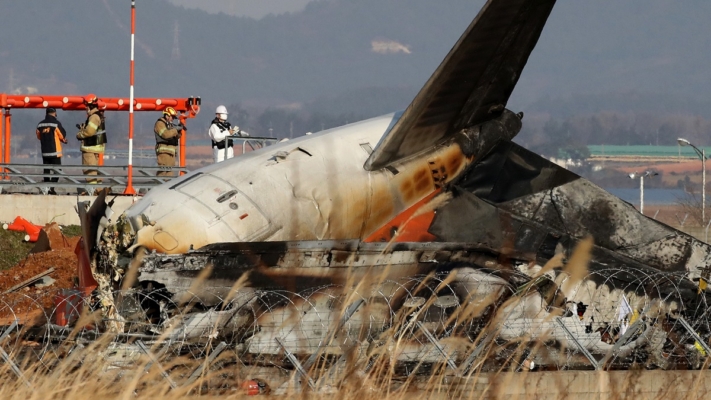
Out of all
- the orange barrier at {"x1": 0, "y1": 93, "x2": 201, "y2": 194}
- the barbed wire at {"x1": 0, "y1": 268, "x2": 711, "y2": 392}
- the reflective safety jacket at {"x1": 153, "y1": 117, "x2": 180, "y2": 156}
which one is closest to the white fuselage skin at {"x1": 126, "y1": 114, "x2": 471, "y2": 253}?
the barbed wire at {"x1": 0, "y1": 268, "x2": 711, "y2": 392}

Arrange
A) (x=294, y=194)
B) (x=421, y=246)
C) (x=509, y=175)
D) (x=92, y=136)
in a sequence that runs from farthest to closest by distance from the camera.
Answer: (x=92, y=136) → (x=509, y=175) → (x=294, y=194) → (x=421, y=246)

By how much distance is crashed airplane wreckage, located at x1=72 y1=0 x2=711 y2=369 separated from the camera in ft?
35.7

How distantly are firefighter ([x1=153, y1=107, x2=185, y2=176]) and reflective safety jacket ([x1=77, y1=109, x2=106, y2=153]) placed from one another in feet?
4.72

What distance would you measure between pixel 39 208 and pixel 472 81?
12763mm

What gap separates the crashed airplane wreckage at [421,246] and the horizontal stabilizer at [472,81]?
0.09ft

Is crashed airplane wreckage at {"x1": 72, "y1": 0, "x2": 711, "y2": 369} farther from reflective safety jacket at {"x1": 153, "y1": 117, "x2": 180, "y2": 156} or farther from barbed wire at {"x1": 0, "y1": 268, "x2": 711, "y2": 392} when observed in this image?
reflective safety jacket at {"x1": 153, "y1": 117, "x2": 180, "y2": 156}

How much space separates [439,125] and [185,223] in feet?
13.1

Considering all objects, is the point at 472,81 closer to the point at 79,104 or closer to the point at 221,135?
the point at 221,135

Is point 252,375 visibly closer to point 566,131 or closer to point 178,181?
point 178,181

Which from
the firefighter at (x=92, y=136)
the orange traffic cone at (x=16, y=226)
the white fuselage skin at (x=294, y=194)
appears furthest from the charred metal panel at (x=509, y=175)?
the firefighter at (x=92, y=136)

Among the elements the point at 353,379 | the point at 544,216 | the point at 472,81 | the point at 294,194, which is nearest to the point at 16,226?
the point at 294,194

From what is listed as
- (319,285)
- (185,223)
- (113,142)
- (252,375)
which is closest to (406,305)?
(319,285)

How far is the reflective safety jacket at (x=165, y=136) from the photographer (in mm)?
24812

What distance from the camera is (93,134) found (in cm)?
2530
